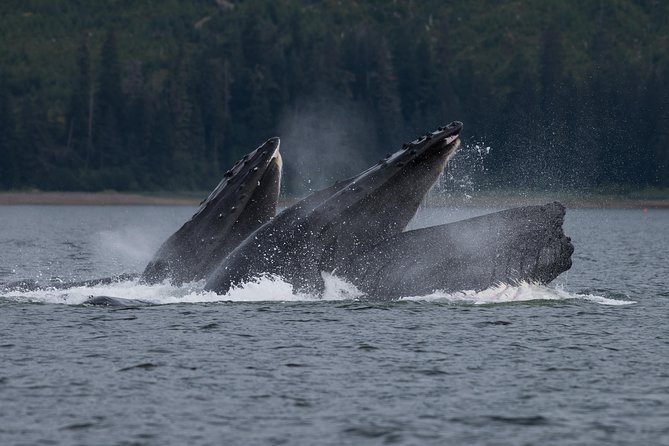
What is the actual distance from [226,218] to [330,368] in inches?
169

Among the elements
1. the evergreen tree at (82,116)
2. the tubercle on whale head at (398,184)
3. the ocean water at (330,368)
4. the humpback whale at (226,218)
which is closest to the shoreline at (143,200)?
the evergreen tree at (82,116)

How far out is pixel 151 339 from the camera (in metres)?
24.1

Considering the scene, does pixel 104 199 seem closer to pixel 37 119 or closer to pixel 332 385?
pixel 37 119

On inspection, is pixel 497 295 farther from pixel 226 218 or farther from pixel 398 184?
pixel 226 218

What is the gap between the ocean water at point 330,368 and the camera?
57.8ft

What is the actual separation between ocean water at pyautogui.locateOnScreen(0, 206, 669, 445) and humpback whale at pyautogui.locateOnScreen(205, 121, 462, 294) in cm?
61

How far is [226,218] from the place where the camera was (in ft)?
80.9

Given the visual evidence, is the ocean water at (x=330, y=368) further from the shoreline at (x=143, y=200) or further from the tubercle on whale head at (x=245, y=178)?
the shoreline at (x=143, y=200)

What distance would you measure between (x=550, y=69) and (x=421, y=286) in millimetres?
154417

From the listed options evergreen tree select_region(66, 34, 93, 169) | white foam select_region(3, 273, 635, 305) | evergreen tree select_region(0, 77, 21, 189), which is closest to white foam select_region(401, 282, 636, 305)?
white foam select_region(3, 273, 635, 305)

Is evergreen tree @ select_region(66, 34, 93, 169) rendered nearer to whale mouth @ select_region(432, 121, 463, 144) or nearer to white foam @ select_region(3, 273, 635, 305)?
white foam @ select_region(3, 273, 635, 305)

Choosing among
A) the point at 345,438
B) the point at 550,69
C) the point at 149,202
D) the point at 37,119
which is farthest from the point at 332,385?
the point at 550,69

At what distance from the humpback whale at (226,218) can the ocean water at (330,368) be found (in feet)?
2.61

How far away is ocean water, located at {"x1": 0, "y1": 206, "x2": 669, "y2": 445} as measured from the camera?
A: 17609mm
